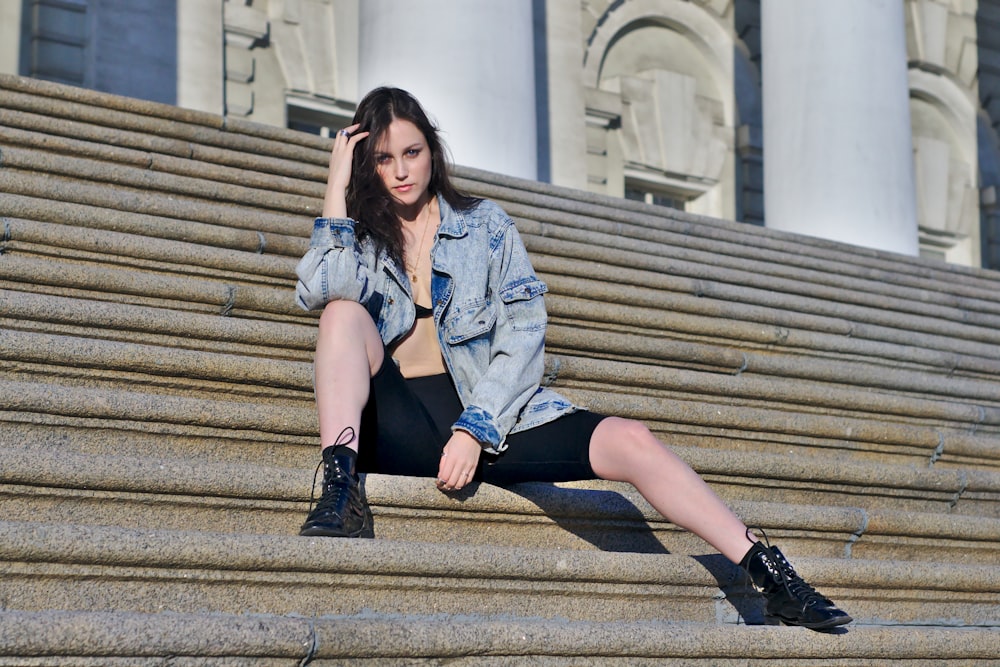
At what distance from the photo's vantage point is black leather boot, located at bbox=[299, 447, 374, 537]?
10.2 feet

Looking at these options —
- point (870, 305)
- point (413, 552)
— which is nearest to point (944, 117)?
point (870, 305)

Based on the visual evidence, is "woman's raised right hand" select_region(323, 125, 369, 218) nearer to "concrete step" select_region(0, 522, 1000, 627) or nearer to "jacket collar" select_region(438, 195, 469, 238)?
"jacket collar" select_region(438, 195, 469, 238)

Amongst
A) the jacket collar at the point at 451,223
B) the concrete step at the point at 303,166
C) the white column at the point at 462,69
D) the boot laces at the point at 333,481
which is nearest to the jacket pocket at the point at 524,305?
the jacket collar at the point at 451,223

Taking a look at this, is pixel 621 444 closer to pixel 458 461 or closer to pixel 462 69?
pixel 458 461

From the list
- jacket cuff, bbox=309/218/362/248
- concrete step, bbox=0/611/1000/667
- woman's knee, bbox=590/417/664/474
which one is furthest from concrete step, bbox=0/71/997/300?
concrete step, bbox=0/611/1000/667

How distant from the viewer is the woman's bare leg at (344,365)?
128 inches

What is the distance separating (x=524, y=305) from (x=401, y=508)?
0.64m

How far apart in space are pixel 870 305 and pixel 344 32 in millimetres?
6302

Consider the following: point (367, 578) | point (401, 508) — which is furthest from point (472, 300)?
point (367, 578)

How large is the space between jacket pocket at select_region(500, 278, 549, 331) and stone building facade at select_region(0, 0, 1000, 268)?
4923mm

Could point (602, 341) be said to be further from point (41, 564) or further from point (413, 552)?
point (41, 564)

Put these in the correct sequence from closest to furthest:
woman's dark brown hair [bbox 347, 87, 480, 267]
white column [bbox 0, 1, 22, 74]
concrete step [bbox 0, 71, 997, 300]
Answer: woman's dark brown hair [bbox 347, 87, 480, 267], concrete step [bbox 0, 71, 997, 300], white column [bbox 0, 1, 22, 74]

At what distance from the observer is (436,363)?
3.71 m

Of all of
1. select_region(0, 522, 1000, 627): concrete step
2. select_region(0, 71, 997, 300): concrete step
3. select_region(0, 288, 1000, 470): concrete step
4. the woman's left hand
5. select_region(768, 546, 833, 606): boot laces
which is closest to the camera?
select_region(0, 522, 1000, 627): concrete step
